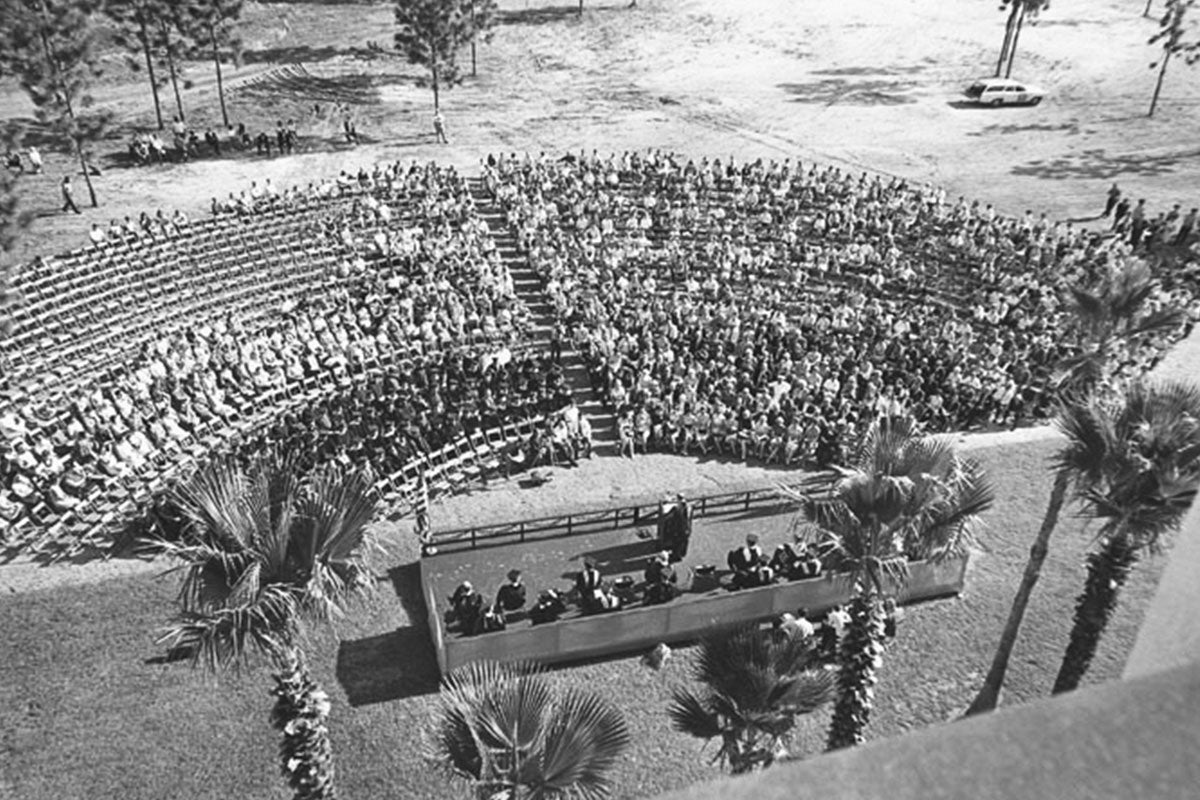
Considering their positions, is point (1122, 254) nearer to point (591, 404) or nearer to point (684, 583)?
point (591, 404)

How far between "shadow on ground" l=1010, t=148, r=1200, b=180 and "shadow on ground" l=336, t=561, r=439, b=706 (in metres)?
40.9

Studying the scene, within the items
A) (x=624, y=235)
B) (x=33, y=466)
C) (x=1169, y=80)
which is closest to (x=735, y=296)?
(x=624, y=235)

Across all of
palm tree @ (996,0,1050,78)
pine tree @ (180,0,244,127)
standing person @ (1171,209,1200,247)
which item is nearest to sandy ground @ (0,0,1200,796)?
palm tree @ (996,0,1050,78)

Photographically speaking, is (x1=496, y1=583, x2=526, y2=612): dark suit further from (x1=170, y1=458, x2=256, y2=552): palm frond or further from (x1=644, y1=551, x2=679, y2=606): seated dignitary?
(x1=170, y1=458, x2=256, y2=552): palm frond

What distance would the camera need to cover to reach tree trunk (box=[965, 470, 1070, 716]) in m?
15.6

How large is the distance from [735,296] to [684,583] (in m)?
15.8

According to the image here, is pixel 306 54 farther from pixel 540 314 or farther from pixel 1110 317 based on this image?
pixel 1110 317

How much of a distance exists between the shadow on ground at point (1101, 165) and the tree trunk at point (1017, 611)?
3600 cm

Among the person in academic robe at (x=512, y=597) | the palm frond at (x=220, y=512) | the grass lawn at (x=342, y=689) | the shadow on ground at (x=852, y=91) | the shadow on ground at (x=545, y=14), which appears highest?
the palm frond at (x=220, y=512)

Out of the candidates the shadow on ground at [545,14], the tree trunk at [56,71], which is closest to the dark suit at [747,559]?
the tree trunk at [56,71]

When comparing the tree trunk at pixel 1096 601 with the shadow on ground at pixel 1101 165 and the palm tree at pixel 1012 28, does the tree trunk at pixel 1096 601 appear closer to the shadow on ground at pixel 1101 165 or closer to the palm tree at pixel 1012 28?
the shadow on ground at pixel 1101 165

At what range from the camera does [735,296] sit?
3331 centimetres

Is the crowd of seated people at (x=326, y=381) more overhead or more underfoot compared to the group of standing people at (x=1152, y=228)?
more underfoot

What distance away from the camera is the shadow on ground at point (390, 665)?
17.4 meters
